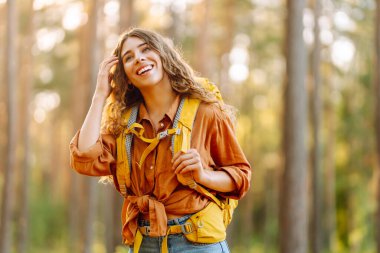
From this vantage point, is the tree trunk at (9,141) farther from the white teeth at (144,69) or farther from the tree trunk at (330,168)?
the tree trunk at (330,168)

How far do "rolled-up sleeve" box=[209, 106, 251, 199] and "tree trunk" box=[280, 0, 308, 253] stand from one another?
24.8ft

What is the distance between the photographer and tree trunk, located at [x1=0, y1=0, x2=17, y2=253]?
13.0 metres

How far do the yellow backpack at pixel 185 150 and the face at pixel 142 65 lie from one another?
16 centimetres

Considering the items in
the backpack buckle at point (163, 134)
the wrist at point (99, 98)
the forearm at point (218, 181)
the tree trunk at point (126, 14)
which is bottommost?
the forearm at point (218, 181)

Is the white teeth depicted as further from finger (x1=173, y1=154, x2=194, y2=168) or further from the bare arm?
finger (x1=173, y1=154, x2=194, y2=168)

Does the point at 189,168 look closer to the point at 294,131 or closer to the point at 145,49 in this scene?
the point at 145,49

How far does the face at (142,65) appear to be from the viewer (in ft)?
11.5

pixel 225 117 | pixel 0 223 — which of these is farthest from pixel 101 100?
pixel 0 223

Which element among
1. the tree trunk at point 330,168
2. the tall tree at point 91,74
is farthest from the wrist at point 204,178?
the tree trunk at point 330,168

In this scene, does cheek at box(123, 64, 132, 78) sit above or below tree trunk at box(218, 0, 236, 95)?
below

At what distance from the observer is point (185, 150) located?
3262 millimetres

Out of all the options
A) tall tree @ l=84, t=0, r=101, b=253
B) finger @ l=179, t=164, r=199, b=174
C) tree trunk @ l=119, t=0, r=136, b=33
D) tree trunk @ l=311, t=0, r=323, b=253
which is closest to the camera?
finger @ l=179, t=164, r=199, b=174

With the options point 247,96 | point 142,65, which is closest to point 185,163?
point 142,65

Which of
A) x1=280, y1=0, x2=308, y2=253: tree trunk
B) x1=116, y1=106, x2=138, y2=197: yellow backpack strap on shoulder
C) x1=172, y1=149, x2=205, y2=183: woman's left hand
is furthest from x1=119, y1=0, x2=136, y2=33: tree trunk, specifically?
x1=172, y1=149, x2=205, y2=183: woman's left hand
